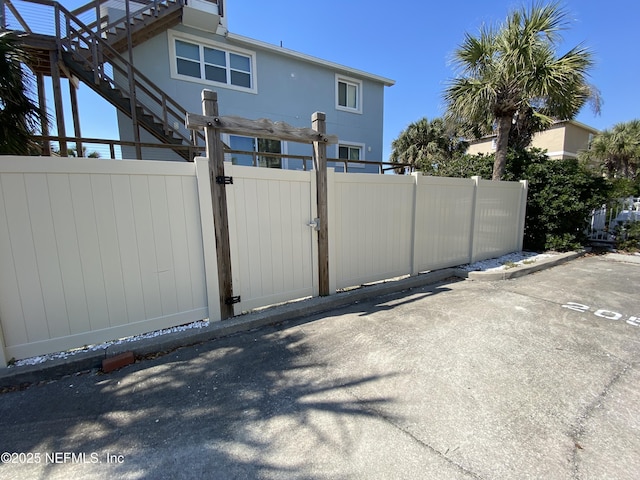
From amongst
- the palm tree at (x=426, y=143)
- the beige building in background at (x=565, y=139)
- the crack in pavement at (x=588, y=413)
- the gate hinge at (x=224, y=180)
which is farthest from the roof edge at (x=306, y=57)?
the crack in pavement at (x=588, y=413)

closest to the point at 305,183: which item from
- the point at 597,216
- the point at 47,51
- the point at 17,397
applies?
the point at 17,397

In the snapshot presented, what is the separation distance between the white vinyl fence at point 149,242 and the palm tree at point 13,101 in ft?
3.82

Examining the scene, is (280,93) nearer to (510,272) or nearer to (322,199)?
(322,199)

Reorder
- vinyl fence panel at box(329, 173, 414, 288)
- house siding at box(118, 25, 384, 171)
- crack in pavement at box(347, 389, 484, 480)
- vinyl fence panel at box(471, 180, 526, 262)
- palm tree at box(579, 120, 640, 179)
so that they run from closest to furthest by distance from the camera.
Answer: crack in pavement at box(347, 389, 484, 480)
vinyl fence panel at box(329, 173, 414, 288)
vinyl fence panel at box(471, 180, 526, 262)
house siding at box(118, 25, 384, 171)
palm tree at box(579, 120, 640, 179)

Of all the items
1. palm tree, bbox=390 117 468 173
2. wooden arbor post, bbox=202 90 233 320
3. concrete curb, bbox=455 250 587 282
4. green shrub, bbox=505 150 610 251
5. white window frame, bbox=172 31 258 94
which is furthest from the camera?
palm tree, bbox=390 117 468 173

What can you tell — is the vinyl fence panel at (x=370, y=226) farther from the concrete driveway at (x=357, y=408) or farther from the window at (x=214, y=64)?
the window at (x=214, y=64)

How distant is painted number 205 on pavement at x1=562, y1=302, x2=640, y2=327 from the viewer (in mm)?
3730

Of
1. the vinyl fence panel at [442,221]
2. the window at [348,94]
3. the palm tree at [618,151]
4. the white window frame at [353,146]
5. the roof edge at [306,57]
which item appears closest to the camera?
the vinyl fence panel at [442,221]

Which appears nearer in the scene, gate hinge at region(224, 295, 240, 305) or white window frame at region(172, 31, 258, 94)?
gate hinge at region(224, 295, 240, 305)

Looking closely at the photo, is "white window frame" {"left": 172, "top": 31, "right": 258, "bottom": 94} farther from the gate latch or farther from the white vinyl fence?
the gate latch

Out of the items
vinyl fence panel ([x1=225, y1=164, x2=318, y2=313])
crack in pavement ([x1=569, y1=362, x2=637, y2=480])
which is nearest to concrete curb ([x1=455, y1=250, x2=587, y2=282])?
crack in pavement ([x1=569, y1=362, x2=637, y2=480])

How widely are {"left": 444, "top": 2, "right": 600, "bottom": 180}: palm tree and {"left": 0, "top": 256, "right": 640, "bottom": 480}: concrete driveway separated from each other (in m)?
5.46

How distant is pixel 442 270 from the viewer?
5855mm

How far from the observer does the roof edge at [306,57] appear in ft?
30.8
